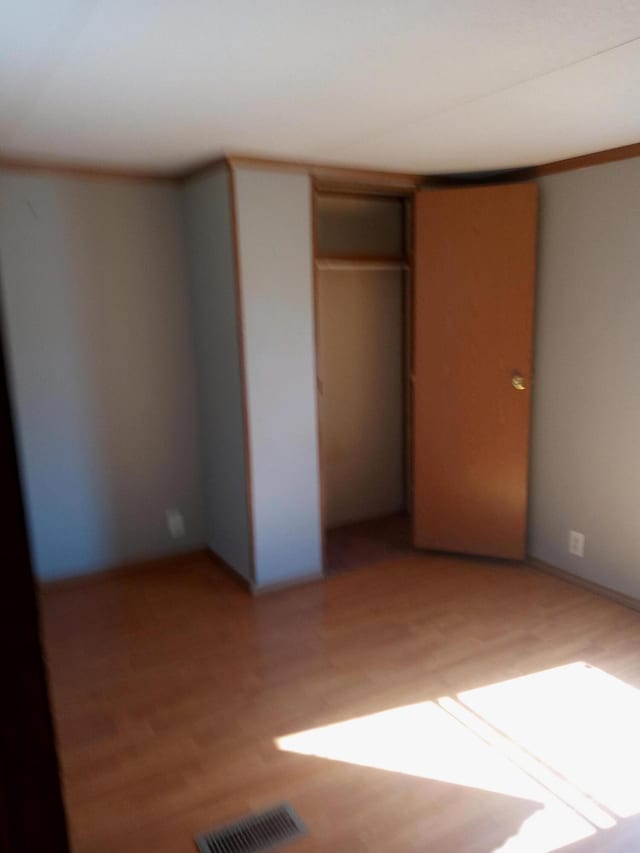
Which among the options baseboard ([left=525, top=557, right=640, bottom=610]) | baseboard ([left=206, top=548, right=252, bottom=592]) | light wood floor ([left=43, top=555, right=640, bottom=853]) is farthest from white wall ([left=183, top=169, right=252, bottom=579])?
baseboard ([left=525, top=557, right=640, bottom=610])

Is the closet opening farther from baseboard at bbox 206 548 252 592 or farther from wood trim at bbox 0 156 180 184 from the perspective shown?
wood trim at bbox 0 156 180 184

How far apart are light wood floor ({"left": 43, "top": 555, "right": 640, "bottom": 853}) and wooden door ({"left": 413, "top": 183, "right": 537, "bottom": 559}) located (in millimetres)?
300

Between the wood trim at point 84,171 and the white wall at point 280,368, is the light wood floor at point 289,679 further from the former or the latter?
the wood trim at point 84,171

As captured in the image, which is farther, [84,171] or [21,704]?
[84,171]

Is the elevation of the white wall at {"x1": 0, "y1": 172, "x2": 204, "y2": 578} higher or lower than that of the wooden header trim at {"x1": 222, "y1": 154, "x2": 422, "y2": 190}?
lower

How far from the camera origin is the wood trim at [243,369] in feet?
9.45

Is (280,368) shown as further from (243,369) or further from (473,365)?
(473,365)

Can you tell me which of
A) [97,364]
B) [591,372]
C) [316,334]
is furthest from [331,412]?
[591,372]

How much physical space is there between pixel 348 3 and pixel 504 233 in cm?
199

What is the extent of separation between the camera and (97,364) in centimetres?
328

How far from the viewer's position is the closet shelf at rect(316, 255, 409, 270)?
3426 mm

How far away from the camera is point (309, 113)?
7.35 feet

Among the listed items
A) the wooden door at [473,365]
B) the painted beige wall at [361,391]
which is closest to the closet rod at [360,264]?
the painted beige wall at [361,391]

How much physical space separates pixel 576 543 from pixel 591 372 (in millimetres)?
869
